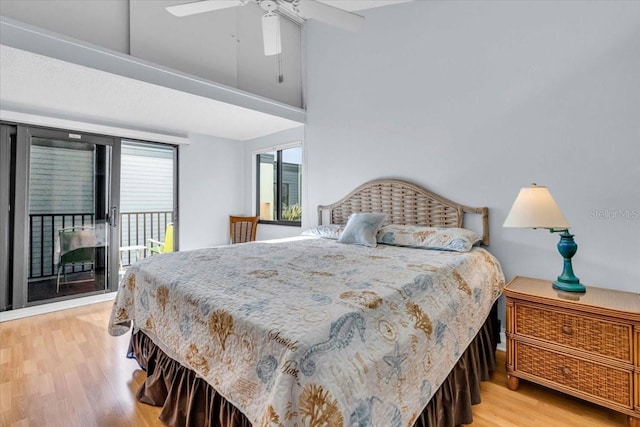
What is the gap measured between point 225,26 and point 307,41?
1.19 meters

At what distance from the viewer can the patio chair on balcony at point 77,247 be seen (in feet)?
11.4

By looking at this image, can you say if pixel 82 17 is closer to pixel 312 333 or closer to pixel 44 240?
pixel 44 240

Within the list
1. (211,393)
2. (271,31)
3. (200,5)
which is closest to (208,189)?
(271,31)

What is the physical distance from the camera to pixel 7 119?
9.51 ft

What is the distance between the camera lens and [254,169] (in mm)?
4891

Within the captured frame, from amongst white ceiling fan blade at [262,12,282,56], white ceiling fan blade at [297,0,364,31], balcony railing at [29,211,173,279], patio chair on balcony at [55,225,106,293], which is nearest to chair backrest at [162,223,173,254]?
patio chair on balcony at [55,225,106,293]

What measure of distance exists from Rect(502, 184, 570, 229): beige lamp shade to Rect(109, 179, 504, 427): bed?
410 mm

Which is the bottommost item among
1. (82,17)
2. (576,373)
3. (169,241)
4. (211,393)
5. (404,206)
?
(576,373)

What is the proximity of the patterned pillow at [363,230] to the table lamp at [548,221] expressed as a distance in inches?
42.3

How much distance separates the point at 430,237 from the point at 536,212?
31.1 inches

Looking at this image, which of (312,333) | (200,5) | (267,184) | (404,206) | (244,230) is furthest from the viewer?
(267,184)

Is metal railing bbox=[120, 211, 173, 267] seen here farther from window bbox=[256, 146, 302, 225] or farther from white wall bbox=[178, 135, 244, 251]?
window bbox=[256, 146, 302, 225]

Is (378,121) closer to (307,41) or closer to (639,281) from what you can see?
(307,41)

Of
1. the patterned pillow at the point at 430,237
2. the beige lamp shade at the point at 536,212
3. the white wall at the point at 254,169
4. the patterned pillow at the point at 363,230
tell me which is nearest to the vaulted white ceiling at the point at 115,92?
the white wall at the point at 254,169
